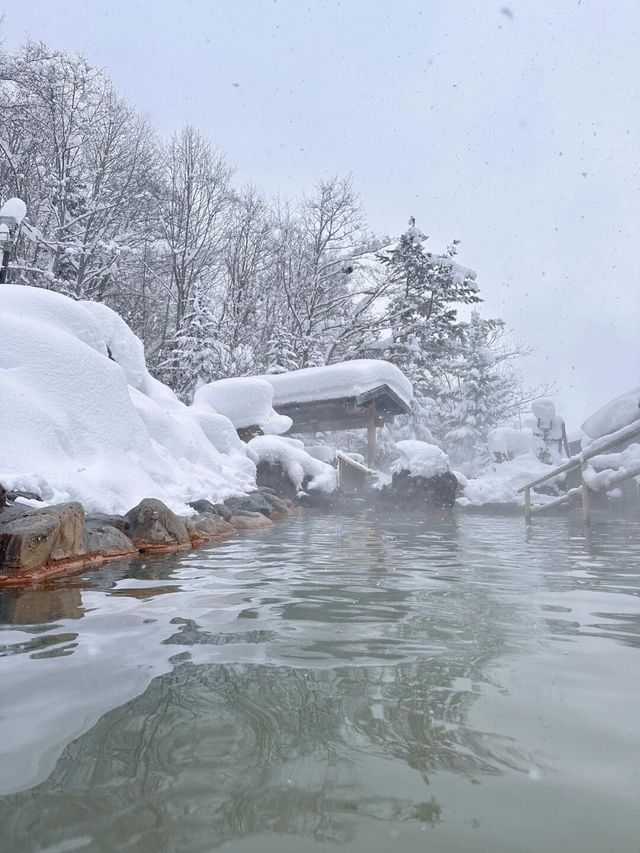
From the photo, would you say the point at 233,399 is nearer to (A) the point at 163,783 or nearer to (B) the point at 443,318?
(A) the point at 163,783

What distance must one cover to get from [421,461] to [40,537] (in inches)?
490

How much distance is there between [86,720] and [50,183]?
18.5 metres

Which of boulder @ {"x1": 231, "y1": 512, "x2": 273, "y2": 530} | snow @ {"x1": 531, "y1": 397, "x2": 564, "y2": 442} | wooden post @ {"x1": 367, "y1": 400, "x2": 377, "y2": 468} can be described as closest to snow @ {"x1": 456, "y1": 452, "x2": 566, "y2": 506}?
snow @ {"x1": 531, "y1": 397, "x2": 564, "y2": 442}

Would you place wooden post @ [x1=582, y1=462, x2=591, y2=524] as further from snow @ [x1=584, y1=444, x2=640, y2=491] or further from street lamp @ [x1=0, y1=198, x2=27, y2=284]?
street lamp @ [x1=0, y1=198, x2=27, y2=284]

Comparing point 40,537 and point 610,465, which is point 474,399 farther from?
point 40,537

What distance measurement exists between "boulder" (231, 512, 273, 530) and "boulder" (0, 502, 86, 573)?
3.46m

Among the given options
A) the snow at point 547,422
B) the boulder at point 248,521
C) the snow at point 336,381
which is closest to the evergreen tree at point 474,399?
the snow at point 547,422

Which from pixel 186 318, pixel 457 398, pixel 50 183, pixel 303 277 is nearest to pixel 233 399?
pixel 186 318

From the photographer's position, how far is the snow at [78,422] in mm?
5150

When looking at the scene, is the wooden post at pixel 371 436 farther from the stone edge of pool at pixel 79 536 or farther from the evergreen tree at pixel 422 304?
the stone edge of pool at pixel 79 536

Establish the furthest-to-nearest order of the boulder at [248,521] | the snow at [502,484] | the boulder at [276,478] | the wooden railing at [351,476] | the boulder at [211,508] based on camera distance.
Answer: the wooden railing at [351,476] < the snow at [502,484] < the boulder at [276,478] < the boulder at [248,521] < the boulder at [211,508]

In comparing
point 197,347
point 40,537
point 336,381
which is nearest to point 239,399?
point 336,381

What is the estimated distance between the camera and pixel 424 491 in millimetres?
14922

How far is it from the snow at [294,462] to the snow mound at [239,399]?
1.74 ft
